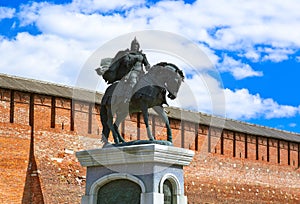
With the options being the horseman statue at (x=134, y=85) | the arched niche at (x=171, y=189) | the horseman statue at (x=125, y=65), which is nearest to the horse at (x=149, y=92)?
the horseman statue at (x=134, y=85)

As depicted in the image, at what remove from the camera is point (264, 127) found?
29.2 m

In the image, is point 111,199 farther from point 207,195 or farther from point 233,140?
point 233,140

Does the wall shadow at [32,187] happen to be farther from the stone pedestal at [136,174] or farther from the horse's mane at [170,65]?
the horse's mane at [170,65]

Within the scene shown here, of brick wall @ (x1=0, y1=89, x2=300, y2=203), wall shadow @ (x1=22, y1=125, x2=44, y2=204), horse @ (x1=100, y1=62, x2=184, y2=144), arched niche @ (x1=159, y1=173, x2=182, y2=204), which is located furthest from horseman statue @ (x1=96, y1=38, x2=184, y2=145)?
wall shadow @ (x1=22, y1=125, x2=44, y2=204)

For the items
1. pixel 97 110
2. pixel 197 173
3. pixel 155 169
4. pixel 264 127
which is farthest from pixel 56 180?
pixel 264 127

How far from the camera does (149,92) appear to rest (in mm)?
7387

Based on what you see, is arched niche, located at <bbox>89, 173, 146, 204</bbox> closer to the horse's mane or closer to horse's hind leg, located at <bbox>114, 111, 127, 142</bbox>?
horse's hind leg, located at <bbox>114, 111, 127, 142</bbox>

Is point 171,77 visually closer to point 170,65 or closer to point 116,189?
point 170,65

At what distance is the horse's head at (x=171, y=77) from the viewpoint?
737 centimetres

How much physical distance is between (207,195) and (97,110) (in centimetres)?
667

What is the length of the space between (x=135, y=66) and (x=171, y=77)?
1.63 ft

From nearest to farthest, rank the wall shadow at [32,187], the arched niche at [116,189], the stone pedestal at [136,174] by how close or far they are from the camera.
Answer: the stone pedestal at [136,174] < the arched niche at [116,189] < the wall shadow at [32,187]

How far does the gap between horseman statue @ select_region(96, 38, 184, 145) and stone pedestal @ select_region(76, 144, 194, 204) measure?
267mm

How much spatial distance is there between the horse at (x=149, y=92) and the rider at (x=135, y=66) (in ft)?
0.17
